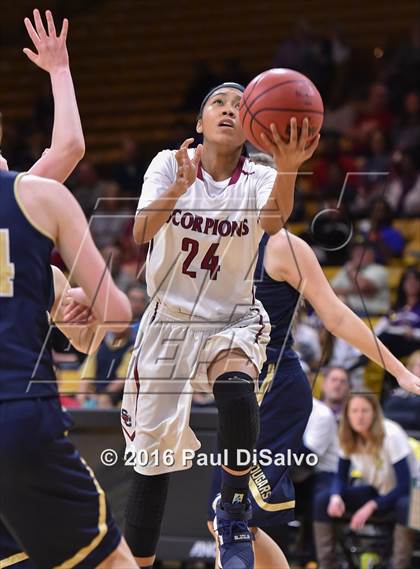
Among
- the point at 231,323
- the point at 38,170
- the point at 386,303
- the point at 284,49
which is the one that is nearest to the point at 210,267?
the point at 231,323

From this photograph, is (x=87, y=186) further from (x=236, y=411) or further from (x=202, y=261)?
(x=236, y=411)

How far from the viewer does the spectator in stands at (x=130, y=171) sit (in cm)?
1388

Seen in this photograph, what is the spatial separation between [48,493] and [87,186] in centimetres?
1070

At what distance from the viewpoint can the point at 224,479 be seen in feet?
16.9

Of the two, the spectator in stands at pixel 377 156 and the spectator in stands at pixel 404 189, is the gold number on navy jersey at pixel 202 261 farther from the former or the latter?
the spectator in stands at pixel 377 156

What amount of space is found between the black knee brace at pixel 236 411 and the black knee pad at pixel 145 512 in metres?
0.46

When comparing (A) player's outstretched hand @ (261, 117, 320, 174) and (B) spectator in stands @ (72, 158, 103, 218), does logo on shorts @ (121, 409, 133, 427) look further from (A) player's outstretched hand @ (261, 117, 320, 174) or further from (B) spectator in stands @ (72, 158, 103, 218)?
(B) spectator in stands @ (72, 158, 103, 218)

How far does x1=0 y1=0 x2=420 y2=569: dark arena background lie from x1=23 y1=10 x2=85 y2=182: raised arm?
40.2 inches

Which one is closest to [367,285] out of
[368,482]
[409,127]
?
[368,482]

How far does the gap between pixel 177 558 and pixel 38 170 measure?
4.18 meters

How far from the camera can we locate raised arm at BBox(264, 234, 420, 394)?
550cm

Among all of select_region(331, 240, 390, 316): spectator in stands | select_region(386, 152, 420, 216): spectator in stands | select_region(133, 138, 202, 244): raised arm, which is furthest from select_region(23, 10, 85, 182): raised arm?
select_region(386, 152, 420, 216): spectator in stands

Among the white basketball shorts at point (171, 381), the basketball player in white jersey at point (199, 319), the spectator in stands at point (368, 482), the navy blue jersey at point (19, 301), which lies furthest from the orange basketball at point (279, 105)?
the spectator in stands at point (368, 482)

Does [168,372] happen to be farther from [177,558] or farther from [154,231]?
[177,558]
